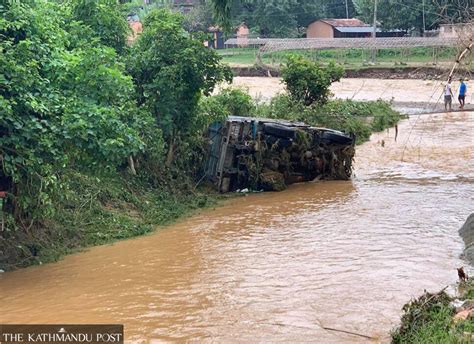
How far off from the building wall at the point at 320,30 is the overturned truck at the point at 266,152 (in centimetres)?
4219

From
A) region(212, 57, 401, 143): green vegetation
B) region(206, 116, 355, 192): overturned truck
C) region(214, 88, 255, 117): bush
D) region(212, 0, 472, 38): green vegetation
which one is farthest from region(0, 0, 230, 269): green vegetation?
region(212, 0, 472, 38): green vegetation

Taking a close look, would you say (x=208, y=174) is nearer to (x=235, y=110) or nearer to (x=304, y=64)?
(x=235, y=110)

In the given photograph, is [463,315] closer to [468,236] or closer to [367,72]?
[468,236]

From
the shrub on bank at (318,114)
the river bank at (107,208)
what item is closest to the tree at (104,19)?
the river bank at (107,208)

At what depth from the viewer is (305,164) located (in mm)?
17016

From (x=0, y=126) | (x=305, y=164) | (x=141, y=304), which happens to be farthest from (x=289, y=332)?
(x=305, y=164)

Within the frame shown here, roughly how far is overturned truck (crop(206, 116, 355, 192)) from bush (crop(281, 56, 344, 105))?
5576 mm

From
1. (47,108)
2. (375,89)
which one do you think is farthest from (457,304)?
(375,89)

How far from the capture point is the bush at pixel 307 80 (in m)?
22.4

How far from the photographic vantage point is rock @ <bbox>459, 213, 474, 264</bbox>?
1065 centimetres

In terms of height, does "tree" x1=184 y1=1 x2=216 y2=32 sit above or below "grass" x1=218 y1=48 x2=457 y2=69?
above

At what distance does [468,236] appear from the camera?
11656mm

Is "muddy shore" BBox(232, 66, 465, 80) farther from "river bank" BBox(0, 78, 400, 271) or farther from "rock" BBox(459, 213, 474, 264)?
"rock" BBox(459, 213, 474, 264)

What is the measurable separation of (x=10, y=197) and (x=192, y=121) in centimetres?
570
